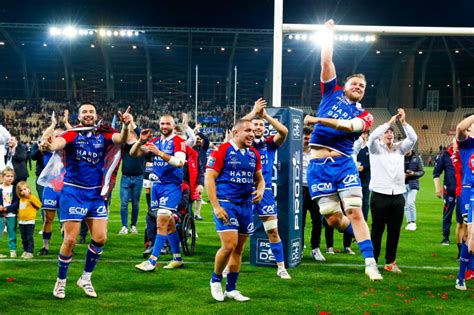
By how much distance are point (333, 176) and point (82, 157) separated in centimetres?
283

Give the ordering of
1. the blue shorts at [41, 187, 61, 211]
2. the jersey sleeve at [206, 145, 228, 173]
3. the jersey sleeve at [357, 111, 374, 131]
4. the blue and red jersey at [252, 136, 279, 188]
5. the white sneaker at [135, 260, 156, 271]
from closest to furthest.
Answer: the jersey sleeve at [357, 111, 374, 131], the jersey sleeve at [206, 145, 228, 173], the blue and red jersey at [252, 136, 279, 188], the white sneaker at [135, 260, 156, 271], the blue shorts at [41, 187, 61, 211]

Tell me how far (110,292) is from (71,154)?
172 centimetres

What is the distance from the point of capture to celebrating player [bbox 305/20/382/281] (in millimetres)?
6652

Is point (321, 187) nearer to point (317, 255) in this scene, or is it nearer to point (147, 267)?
point (147, 267)

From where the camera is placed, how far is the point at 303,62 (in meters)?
58.4

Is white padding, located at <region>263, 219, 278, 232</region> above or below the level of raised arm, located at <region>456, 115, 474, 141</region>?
below

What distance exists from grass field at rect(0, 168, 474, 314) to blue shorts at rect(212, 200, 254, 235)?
2.72 ft

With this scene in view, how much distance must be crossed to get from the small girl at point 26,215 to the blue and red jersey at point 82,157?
123 inches

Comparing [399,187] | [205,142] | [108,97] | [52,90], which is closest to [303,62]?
[108,97]

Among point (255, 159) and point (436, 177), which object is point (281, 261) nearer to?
point (255, 159)

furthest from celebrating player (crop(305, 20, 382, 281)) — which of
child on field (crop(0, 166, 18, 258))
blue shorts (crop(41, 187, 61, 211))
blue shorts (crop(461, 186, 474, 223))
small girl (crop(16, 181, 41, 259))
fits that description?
child on field (crop(0, 166, 18, 258))

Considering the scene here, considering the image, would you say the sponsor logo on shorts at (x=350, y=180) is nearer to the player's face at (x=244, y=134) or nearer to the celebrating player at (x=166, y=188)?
the player's face at (x=244, y=134)

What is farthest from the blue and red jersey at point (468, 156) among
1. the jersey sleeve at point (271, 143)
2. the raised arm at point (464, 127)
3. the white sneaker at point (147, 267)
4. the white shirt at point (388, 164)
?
the white sneaker at point (147, 267)

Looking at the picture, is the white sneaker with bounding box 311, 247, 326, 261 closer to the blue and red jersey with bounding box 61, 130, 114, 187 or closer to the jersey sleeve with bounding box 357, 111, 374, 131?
the jersey sleeve with bounding box 357, 111, 374, 131
